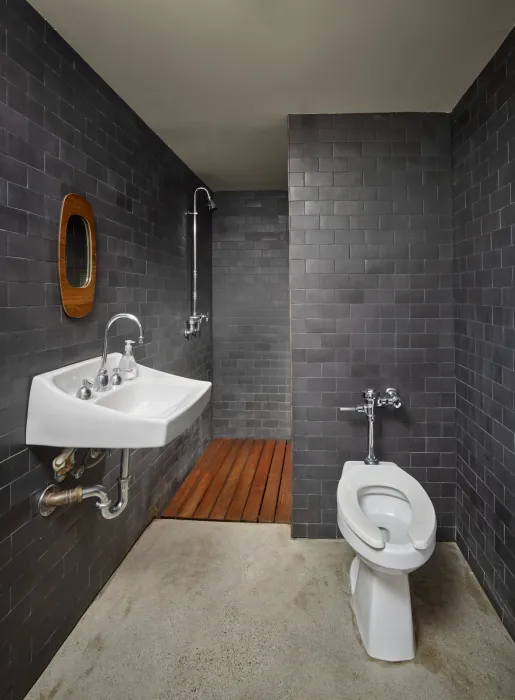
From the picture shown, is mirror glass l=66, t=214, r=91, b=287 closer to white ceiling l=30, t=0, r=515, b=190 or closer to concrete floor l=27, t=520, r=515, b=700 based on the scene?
white ceiling l=30, t=0, r=515, b=190

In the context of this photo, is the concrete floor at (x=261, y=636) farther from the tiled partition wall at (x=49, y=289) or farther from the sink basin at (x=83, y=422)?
the sink basin at (x=83, y=422)

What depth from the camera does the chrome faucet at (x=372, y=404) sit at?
2.58 m

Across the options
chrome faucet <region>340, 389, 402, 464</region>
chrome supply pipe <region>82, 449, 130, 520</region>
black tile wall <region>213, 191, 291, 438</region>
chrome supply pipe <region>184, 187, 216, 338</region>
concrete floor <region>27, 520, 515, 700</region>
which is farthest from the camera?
black tile wall <region>213, 191, 291, 438</region>

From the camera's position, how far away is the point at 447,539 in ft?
8.93

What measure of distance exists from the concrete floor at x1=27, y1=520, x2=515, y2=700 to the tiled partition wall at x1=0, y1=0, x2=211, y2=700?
18 cm

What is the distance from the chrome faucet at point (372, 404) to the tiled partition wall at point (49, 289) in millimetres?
1345

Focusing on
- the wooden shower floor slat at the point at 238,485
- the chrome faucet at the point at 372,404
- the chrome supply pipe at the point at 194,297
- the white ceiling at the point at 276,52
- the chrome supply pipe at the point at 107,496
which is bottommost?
the wooden shower floor slat at the point at 238,485

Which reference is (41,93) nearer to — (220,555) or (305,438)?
(305,438)

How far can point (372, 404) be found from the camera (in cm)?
262

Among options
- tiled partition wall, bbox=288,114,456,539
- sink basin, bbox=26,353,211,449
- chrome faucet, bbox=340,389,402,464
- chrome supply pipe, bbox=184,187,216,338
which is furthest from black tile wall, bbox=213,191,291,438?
sink basin, bbox=26,353,211,449

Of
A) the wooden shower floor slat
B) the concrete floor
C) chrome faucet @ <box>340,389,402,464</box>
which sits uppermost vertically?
chrome faucet @ <box>340,389,402,464</box>

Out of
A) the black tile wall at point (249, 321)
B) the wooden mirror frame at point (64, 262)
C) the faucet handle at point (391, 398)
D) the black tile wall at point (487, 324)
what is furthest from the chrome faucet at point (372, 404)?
the black tile wall at point (249, 321)

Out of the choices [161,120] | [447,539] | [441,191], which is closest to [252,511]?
[447,539]

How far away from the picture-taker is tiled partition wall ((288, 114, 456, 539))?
2.65 meters
